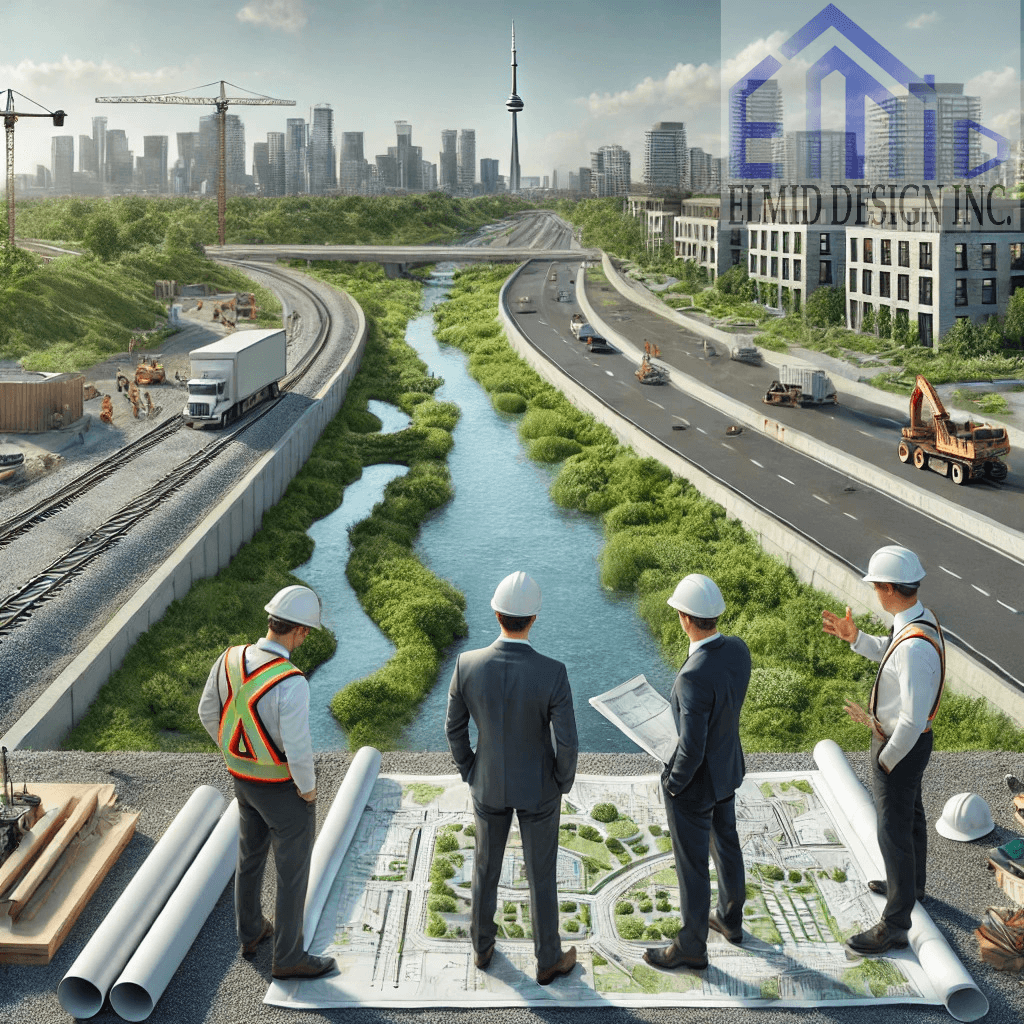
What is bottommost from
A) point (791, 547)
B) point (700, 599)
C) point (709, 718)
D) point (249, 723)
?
point (791, 547)

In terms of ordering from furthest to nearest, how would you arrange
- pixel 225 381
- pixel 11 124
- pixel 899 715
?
pixel 11 124 < pixel 225 381 < pixel 899 715

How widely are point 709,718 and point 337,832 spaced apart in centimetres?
453

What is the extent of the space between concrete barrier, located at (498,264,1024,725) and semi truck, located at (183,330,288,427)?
1493 centimetres

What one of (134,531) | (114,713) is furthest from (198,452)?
(114,713)

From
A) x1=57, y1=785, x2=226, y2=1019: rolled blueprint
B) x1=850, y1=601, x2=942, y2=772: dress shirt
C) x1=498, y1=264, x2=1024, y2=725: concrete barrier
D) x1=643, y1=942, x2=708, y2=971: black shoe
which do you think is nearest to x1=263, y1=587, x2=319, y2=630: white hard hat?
x1=57, y1=785, x2=226, y2=1019: rolled blueprint

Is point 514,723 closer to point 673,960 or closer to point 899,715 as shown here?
point 673,960

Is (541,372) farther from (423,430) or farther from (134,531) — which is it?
(134,531)

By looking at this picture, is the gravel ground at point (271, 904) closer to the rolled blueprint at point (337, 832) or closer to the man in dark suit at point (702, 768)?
the rolled blueprint at point (337, 832)

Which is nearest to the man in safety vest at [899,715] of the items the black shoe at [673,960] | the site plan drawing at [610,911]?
the site plan drawing at [610,911]

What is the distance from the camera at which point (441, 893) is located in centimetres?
1070

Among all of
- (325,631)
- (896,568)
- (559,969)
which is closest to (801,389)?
(325,631)

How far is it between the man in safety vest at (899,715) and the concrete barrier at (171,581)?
41.8ft

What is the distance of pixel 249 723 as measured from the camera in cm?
860

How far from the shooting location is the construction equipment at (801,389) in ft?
160
